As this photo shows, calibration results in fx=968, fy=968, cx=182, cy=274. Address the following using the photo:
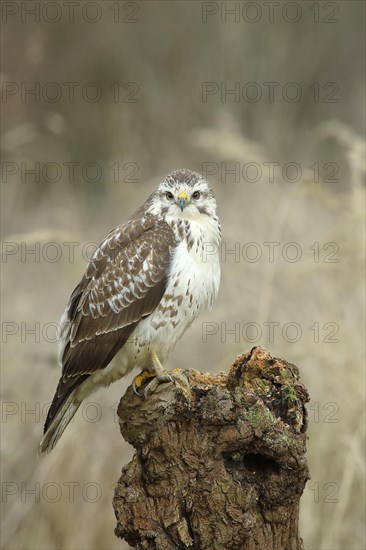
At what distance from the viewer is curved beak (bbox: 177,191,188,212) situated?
5.78m

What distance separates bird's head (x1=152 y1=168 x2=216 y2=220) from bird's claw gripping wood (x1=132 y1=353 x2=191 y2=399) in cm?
89

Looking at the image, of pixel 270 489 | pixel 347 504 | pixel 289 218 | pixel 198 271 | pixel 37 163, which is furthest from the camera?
pixel 37 163

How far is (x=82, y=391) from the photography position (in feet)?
19.4

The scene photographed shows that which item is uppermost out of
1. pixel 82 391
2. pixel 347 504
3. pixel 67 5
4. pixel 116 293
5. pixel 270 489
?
pixel 67 5

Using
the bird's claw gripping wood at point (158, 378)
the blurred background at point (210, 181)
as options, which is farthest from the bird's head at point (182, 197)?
the bird's claw gripping wood at point (158, 378)

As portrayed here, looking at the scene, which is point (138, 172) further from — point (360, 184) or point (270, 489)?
point (270, 489)

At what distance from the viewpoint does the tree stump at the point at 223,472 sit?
14.2ft

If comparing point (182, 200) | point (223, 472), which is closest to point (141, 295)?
point (182, 200)

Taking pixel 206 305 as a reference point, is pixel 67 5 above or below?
above

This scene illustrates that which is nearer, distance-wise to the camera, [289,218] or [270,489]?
[270,489]

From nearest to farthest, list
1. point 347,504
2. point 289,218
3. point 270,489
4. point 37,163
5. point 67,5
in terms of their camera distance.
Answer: point 270,489, point 347,504, point 289,218, point 37,163, point 67,5

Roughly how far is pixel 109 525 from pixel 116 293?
1663 mm

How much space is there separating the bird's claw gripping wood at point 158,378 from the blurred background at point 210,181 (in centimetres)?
86

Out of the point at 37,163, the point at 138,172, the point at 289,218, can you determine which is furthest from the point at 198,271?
the point at 37,163
